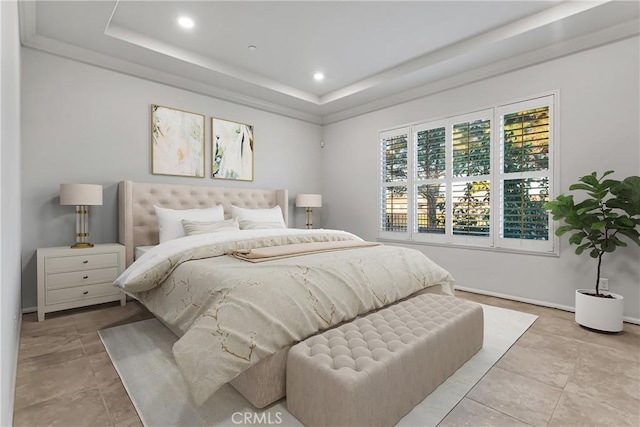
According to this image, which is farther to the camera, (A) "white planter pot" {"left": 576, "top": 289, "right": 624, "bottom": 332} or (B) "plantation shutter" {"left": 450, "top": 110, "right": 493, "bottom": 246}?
(B) "plantation shutter" {"left": 450, "top": 110, "right": 493, "bottom": 246}

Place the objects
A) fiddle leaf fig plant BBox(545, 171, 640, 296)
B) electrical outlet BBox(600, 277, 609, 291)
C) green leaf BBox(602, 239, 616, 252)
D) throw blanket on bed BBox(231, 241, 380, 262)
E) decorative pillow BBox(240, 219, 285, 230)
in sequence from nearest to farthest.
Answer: throw blanket on bed BBox(231, 241, 380, 262), fiddle leaf fig plant BBox(545, 171, 640, 296), green leaf BBox(602, 239, 616, 252), electrical outlet BBox(600, 277, 609, 291), decorative pillow BBox(240, 219, 285, 230)

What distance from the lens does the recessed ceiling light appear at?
2.91 meters

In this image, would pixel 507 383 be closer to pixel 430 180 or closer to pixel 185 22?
pixel 430 180

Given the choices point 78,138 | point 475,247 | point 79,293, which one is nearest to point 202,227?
point 79,293

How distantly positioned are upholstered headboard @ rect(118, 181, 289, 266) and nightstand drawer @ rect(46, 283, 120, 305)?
326 millimetres

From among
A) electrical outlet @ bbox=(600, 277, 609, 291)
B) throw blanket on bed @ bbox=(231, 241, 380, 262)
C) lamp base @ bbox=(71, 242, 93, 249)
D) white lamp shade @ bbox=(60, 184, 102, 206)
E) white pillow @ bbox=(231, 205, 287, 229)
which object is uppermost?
white lamp shade @ bbox=(60, 184, 102, 206)

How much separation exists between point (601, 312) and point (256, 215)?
11.8 ft

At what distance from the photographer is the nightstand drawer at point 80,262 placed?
279cm

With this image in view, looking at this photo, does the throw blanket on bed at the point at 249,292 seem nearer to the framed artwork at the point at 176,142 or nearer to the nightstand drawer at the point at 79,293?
the nightstand drawer at the point at 79,293

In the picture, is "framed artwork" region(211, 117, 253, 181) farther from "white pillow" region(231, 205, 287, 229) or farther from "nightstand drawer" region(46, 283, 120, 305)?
"nightstand drawer" region(46, 283, 120, 305)

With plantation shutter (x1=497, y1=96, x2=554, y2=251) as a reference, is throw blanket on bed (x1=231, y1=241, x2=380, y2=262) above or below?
below

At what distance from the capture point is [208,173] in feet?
13.9

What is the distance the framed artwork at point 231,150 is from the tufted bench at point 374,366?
3203mm

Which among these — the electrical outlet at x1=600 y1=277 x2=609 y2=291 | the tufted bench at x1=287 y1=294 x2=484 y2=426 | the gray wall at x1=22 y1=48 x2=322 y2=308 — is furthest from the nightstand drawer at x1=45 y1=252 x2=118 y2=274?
the electrical outlet at x1=600 y1=277 x2=609 y2=291
